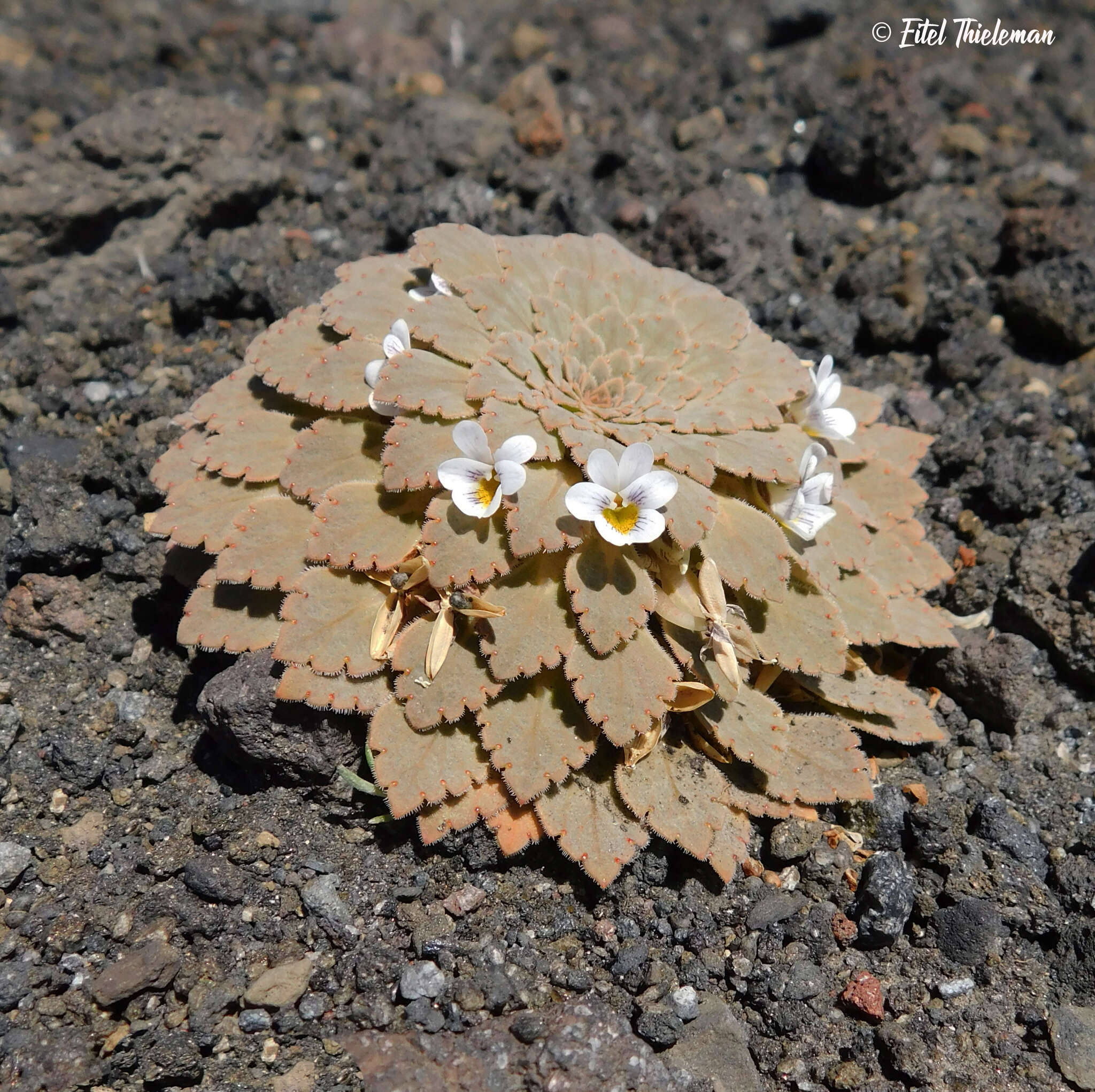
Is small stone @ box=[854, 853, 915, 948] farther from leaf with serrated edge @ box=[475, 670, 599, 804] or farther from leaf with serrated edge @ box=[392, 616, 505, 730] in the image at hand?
leaf with serrated edge @ box=[392, 616, 505, 730]

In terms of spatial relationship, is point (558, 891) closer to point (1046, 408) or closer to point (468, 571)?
point (468, 571)

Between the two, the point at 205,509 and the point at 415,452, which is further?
the point at 205,509

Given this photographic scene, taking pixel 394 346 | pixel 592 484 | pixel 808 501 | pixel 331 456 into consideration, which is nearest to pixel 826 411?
pixel 808 501

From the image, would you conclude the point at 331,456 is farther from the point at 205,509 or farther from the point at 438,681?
the point at 438,681

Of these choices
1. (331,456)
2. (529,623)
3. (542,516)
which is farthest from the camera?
(331,456)

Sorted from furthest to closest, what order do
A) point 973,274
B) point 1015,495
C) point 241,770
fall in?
point 973,274 → point 1015,495 → point 241,770

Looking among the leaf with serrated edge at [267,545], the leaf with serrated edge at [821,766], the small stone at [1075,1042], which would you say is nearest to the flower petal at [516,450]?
the leaf with serrated edge at [267,545]

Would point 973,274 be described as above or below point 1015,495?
above

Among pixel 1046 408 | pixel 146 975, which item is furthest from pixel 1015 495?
pixel 146 975
